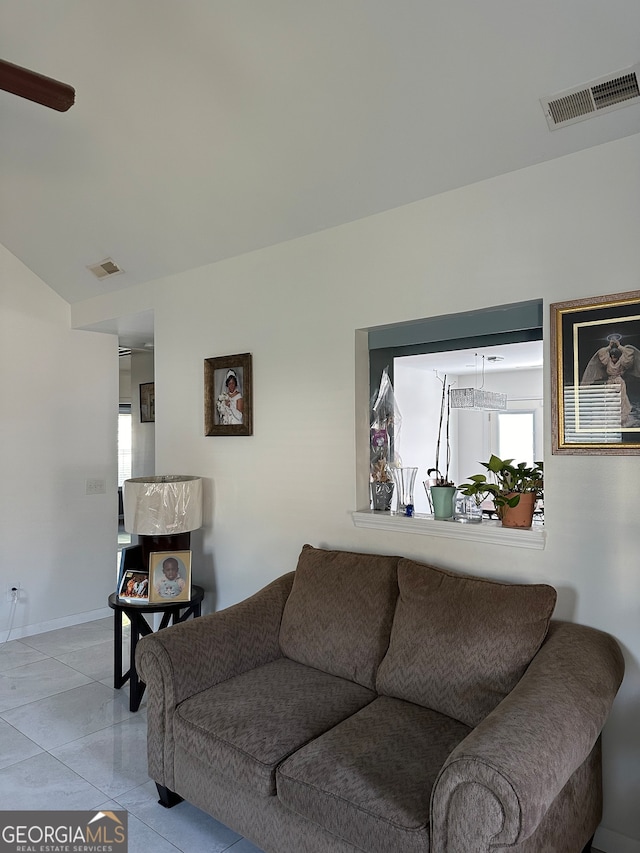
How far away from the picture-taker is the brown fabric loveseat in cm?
145

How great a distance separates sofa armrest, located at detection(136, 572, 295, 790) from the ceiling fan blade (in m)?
1.90

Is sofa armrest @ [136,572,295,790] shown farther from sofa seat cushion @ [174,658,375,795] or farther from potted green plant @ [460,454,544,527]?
potted green plant @ [460,454,544,527]

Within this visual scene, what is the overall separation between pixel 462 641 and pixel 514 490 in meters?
0.68

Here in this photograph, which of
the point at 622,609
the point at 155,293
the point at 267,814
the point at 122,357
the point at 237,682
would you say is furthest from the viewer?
the point at 122,357

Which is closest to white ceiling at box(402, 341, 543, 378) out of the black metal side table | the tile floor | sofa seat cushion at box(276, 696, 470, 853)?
the black metal side table

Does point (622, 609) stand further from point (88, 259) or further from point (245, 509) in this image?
point (88, 259)

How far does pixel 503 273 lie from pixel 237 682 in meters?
1.93

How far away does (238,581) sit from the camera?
3.36m

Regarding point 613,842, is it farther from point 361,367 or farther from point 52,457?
point 52,457

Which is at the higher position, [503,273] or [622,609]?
[503,273]

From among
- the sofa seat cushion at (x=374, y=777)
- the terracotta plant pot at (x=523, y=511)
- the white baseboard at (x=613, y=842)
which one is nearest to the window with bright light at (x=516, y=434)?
the terracotta plant pot at (x=523, y=511)

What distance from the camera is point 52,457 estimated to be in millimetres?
4395

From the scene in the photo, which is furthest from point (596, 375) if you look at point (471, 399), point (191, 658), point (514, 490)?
point (471, 399)

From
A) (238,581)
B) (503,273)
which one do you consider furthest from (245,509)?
(503,273)
